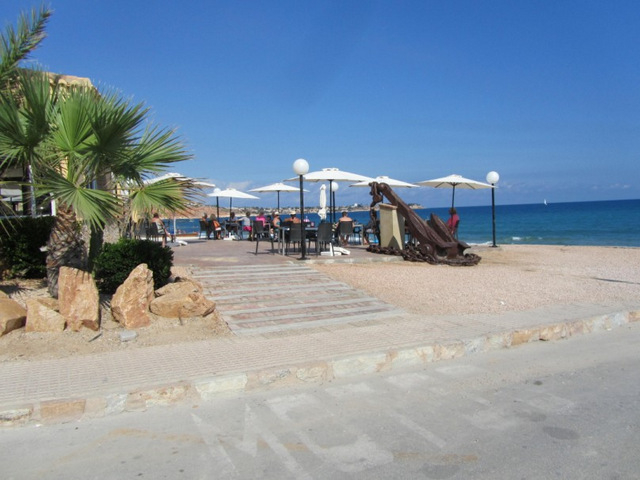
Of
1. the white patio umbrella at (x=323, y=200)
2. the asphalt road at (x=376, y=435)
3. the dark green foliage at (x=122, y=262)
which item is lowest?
the asphalt road at (x=376, y=435)

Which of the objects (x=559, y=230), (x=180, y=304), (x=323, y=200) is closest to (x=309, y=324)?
(x=180, y=304)

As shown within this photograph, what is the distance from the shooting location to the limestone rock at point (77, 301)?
259 inches

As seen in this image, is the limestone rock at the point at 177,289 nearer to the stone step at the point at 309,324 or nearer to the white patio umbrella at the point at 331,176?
the stone step at the point at 309,324

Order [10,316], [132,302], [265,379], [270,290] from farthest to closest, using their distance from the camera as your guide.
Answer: [270,290] → [132,302] → [10,316] → [265,379]

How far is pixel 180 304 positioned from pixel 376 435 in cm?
394

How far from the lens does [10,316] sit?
6375 millimetres

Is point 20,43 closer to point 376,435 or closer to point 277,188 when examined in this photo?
point 376,435

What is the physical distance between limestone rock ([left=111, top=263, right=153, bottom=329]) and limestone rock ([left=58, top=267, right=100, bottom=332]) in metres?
0.28

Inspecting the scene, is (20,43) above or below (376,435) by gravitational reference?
above

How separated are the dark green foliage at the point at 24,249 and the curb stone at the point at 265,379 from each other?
4.52 meters

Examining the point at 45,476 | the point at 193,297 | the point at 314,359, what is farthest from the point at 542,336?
the point at 45,476

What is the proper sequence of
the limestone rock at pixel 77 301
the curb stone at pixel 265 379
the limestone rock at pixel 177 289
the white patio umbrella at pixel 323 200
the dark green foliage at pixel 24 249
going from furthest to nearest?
the white patio umbrella at pixel 323 200 → the dark green foliage at pixel 24 249 → the limestone rock at pixel 177 289 → the limestone rock at pixel 77 301 → the curb stone at pixel 265 379

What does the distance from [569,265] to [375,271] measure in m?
6.07

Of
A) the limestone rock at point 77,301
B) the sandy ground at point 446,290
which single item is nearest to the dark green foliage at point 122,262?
the sandy ground at point 446,290
